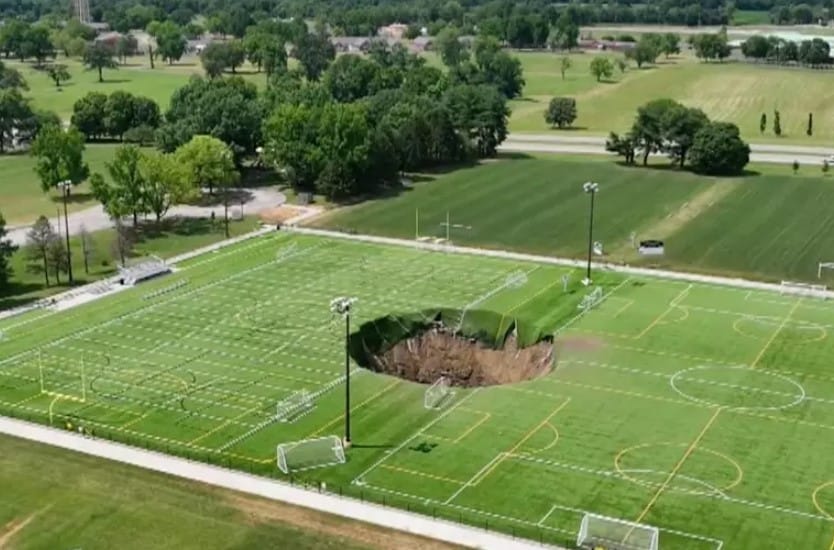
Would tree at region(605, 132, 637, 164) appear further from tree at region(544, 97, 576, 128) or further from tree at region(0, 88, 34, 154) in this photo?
tree at region(0, 88, 34, 154)

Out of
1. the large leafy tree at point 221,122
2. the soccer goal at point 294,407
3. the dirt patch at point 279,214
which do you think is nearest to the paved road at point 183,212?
the dirt patch at point 279,214

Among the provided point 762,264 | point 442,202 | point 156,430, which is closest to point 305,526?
point 156,430

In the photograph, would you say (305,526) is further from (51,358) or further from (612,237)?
(612,237)

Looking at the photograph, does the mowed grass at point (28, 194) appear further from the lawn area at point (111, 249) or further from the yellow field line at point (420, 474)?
the yellow field line at point (420, 474)

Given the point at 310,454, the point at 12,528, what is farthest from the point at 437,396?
the point at 12,528

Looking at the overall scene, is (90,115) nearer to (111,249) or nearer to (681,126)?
(111,249)

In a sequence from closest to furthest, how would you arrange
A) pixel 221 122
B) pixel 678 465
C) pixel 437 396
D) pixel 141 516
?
pixel 141 516 < pixel 678 465 < pixel 437 396 < pixel 221 122

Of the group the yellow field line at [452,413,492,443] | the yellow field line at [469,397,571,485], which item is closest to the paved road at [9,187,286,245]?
the yellow field line at [452,413,492,443]
